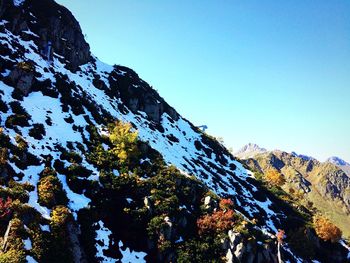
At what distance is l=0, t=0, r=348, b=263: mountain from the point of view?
119 feet

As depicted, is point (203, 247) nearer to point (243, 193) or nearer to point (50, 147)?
point (50, 147)

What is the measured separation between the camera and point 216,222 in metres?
46.5

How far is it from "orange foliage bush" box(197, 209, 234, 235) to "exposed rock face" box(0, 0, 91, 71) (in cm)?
5423

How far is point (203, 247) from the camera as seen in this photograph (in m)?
42.4

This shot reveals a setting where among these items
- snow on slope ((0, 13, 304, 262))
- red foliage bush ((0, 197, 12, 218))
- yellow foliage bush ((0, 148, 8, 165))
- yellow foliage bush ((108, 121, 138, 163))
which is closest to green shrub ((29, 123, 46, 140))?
snow on slope ((0, 13, 304, 262))

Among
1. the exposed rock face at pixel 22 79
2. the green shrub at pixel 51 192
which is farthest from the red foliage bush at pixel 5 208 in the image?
the exposed rock face at pixel 22 79

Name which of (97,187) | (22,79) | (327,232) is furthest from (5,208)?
(327,232)

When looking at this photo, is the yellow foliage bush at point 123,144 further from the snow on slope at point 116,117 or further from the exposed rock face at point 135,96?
the exposed rock face at point 135,96

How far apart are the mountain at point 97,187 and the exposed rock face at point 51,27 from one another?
0.31m

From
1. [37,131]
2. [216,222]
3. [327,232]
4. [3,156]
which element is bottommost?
[3,156]

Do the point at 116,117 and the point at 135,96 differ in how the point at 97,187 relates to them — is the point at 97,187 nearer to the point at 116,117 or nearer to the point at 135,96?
the point at 116,117

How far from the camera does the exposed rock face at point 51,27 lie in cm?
7564

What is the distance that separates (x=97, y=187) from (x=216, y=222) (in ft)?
55.2

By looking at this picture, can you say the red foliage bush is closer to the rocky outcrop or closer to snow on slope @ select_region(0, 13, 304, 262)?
snow on slope @ select_region(0, 13, 304, 262)
